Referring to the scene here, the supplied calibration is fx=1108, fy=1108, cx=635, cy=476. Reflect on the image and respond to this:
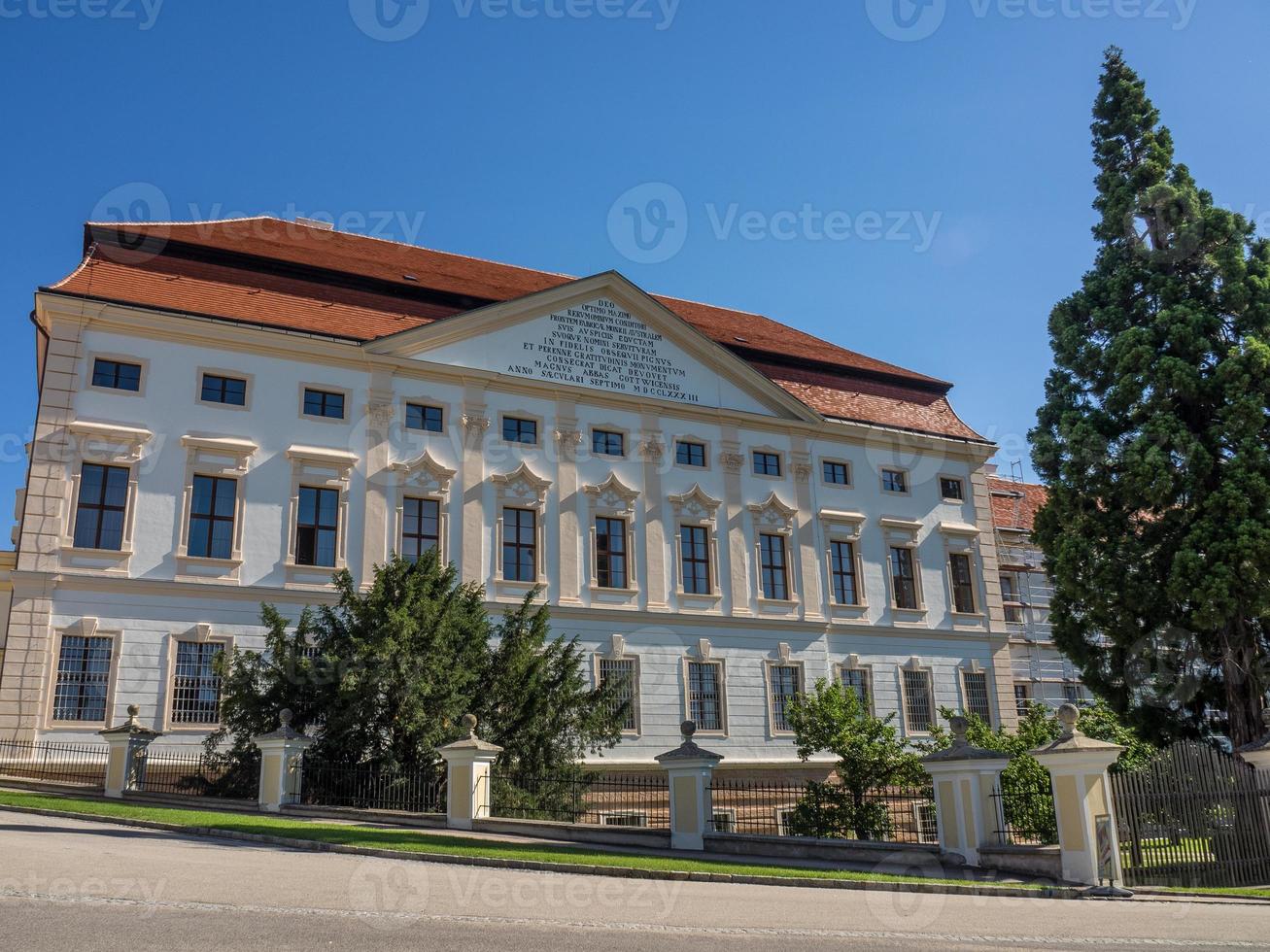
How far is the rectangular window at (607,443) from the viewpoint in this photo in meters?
32.1

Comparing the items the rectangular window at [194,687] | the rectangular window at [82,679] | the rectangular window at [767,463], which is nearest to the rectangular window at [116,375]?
the rectangular window at [82,679]

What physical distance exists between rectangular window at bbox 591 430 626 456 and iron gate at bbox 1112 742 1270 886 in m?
19.1

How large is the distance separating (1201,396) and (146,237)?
988 inches

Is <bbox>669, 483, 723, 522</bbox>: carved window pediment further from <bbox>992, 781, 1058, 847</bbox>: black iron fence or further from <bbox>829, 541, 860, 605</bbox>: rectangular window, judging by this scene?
<bbox>992, 781, 1058, 847</bbox>: black iron fence

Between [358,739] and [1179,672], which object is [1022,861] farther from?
[358,739]

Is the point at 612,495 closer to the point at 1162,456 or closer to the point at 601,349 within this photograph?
the point at 601,349

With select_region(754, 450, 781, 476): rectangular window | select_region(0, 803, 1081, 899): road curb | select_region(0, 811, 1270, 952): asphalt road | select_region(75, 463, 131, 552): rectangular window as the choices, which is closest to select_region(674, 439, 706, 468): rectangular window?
select_region(754, 450, 781, 476): rectangular window

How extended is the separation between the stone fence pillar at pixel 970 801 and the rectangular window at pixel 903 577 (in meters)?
20.0

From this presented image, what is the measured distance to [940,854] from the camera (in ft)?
50.6

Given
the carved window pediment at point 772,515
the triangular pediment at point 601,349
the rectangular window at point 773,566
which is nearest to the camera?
the triangular pediment at point 601,349

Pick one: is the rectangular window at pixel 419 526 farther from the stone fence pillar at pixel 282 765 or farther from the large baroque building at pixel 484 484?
the stone fence pillar at pixel 282 765

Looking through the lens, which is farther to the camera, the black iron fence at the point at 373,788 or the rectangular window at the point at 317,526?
the rectangular window at the point at 317,526

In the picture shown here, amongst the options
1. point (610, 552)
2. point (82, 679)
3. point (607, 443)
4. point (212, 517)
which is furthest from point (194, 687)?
point (607, 443)

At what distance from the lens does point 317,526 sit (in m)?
27.8
